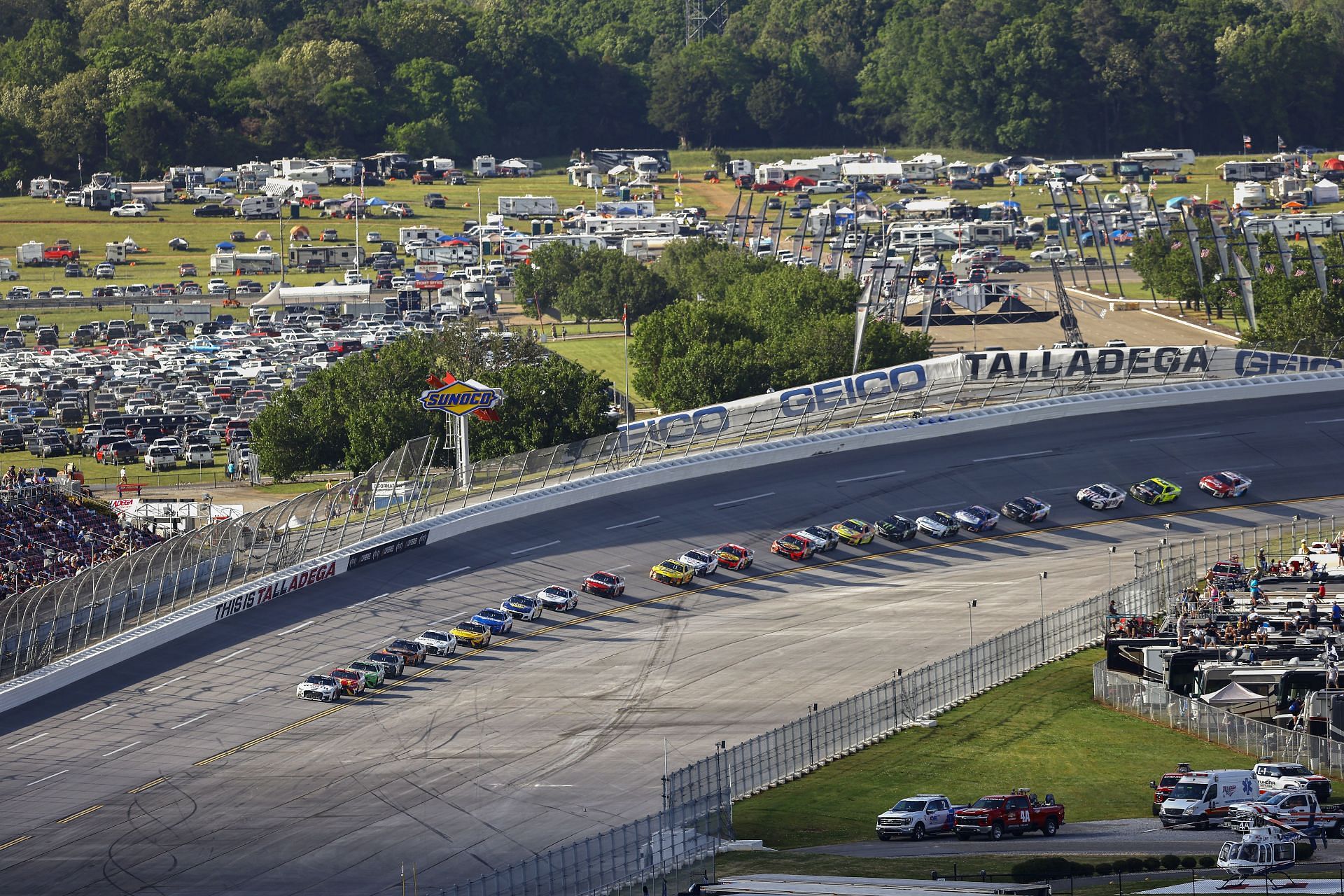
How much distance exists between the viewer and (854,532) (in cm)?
7925

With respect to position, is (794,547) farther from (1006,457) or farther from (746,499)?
(1006,457)

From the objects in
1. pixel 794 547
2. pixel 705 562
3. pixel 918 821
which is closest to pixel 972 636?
pixel 794 547

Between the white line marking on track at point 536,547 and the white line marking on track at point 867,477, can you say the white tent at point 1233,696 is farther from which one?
the white line marking on track at point 867,477

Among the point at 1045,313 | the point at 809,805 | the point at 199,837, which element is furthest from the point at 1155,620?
the point at 1045,313

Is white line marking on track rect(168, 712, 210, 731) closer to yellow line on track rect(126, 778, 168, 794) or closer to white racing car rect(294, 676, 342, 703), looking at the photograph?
white racing car rect(294, 676, 342, 703)

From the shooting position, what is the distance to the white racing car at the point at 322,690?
62.1 meters

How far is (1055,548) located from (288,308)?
94489 millimetres

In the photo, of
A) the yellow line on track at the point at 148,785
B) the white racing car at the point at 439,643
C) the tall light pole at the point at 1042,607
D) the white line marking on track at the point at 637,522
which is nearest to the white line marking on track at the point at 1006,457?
the tall light pole at the point at 1042,607

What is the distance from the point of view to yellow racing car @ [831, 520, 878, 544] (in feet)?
260

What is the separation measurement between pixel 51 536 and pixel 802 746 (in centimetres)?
4019

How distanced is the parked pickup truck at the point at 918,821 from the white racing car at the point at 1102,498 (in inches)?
1533

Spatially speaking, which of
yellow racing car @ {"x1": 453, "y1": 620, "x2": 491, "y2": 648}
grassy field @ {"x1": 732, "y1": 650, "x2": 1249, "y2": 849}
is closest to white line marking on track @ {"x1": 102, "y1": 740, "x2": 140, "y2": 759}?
yellow racing car @ {"x1": 453, "y1": 620, "x2": 491, "y2": 648}

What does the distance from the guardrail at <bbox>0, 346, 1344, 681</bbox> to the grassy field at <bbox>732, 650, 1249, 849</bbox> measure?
2487 cm

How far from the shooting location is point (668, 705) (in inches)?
2414
